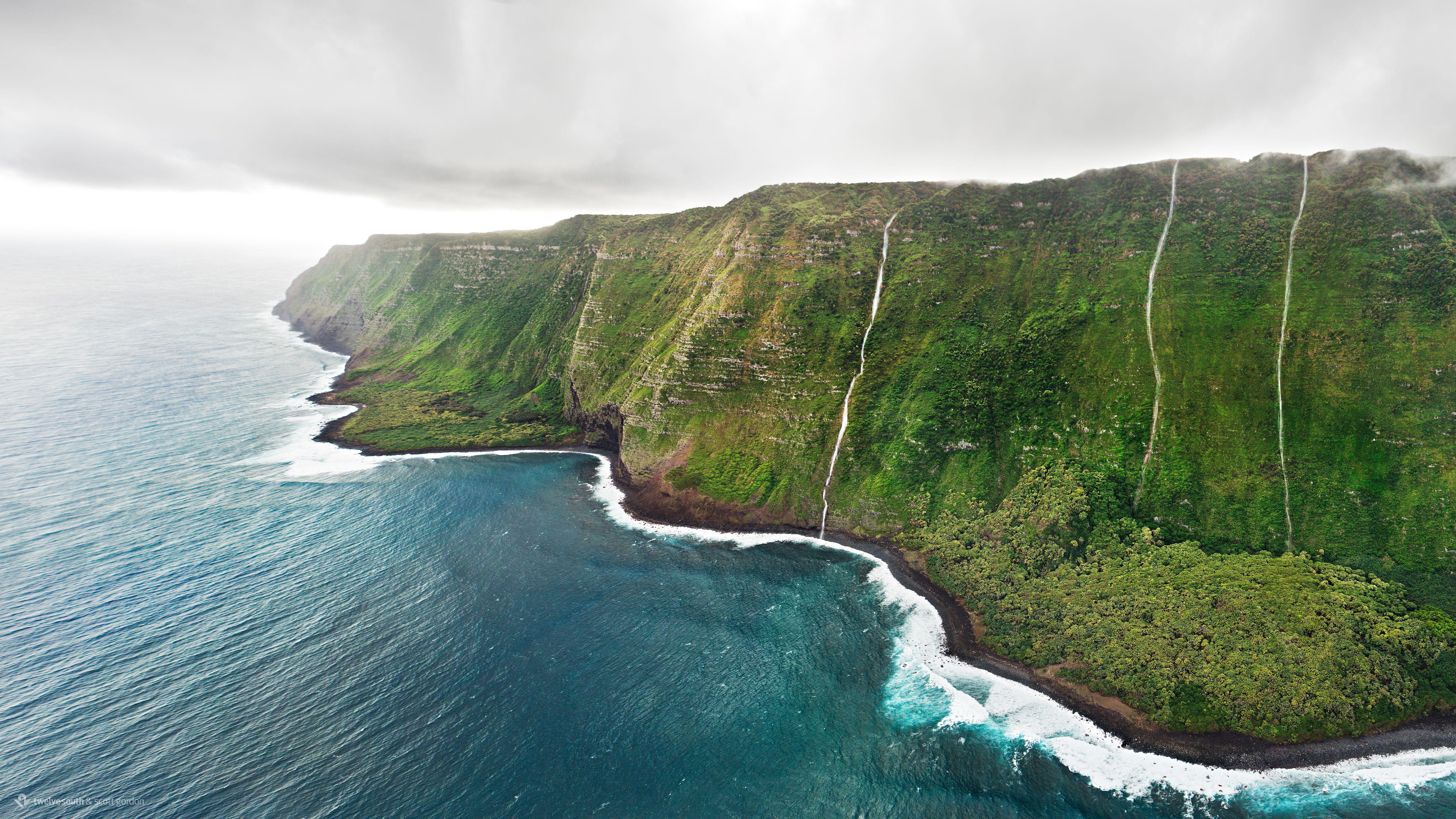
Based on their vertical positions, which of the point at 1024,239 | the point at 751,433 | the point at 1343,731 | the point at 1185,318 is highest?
the point at 1024,239

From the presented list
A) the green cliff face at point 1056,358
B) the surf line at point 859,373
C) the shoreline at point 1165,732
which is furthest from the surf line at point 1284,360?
the surf line at point 859,373

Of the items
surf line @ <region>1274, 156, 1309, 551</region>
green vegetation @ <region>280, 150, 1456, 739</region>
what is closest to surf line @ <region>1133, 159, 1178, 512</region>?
green vegetation @ <region>280, 150, 1456, 739</region>

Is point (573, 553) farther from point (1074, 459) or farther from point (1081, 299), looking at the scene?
point (1081, 299)

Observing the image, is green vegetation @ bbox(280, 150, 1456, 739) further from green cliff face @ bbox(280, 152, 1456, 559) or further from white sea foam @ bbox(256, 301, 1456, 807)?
white sea foam @ bbox(256, 301, 1456, 807)

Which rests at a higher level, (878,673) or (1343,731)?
(1343,731)

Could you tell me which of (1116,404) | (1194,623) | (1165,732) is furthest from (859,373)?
(1165,732)

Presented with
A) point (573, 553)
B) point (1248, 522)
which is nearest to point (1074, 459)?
point (1248, 522)

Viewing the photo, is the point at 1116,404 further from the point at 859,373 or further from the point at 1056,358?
the point at 859,373
